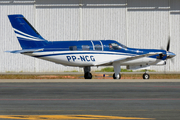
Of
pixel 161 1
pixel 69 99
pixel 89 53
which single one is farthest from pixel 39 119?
pixel 161 1

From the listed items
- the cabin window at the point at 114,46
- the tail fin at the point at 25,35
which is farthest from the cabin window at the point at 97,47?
the tail fin at the point at 25,35

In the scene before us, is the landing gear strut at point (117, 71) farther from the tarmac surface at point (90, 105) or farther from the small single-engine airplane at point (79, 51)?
the tarmac surface at point (90, 105)

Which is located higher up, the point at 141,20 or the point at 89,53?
the point at 141,20

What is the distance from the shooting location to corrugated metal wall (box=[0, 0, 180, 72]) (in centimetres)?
3853

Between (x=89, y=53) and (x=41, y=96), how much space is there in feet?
35.1

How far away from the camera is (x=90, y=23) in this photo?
38.9 metres

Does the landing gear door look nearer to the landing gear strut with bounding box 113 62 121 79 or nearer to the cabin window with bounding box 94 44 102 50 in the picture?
the cabin window with bounding box 94 44 102 50

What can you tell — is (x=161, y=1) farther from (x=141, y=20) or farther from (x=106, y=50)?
(x=106, y=50)

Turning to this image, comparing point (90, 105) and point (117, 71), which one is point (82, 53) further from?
point (90, 105)

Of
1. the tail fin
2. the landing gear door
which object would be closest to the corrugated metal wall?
the tail fin

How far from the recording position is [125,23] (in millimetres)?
39000

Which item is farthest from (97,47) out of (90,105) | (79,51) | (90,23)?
(90,23)

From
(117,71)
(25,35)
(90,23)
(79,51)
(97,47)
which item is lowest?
(117,71)

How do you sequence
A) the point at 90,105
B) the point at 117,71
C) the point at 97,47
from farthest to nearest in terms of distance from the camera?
the point at 117,71
the point at 97,47
the point at 90,105
